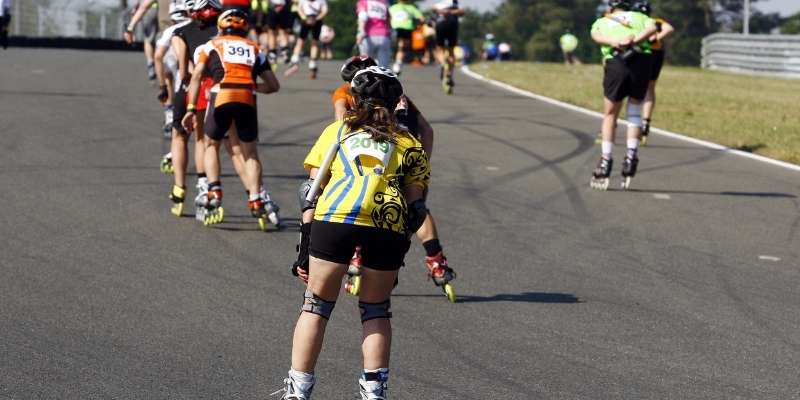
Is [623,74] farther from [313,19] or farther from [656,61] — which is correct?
[313,19]

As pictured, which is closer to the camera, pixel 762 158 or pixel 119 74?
pixel 762 158

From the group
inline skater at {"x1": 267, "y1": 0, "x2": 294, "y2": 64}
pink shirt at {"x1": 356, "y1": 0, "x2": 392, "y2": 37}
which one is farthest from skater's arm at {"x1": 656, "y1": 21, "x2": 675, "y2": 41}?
inline skater at {"x1": 267, "y1": 0, "x2": 294, "y2": 64}

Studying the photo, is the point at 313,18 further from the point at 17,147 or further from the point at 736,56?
the point at 736,56

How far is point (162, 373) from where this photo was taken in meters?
6.70

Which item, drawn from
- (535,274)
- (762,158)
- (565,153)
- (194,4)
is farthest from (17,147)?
(762,158)

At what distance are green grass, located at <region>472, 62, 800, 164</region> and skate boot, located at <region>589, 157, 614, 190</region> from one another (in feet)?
11.9

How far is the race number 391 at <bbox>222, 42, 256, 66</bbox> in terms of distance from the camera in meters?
10.6

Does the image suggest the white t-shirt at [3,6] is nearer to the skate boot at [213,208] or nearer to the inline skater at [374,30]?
the inline skater at [374,30]

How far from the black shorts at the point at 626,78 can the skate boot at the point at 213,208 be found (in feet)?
15.2

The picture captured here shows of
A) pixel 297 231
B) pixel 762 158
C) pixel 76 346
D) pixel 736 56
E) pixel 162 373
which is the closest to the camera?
pixel 162 373

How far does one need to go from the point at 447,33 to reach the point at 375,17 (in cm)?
251

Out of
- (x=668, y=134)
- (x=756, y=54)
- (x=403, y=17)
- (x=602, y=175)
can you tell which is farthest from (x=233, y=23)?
(x=756, y=54)

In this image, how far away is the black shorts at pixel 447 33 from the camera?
2383cm

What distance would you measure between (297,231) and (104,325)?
11.8 ft
